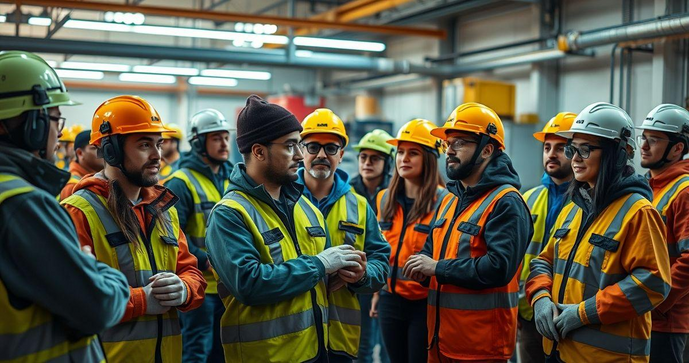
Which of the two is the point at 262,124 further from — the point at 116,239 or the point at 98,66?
the point at 98,66

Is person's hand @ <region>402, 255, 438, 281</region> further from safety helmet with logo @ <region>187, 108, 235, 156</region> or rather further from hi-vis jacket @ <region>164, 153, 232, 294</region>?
safety helmet with logo @ <region>187, 108, 235, 156</region>

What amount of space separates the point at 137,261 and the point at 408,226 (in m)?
1.99

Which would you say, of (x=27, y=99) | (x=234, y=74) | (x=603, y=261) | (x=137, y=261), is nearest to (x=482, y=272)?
(x=603, y=261)

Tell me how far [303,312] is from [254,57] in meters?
9.05

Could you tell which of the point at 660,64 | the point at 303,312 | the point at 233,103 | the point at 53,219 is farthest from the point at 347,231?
the point at 233,103

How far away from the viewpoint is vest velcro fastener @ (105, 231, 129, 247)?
9.02ft

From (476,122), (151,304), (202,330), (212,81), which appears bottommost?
(202,330)

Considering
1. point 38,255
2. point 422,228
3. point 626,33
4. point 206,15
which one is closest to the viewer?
point 38,255

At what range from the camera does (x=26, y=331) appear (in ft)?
6.42

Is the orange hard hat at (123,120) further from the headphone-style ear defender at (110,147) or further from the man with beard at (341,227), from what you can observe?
the man with beard at (341,227)

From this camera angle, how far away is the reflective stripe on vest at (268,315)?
2779 mm

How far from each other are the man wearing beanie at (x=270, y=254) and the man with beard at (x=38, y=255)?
0.65 m

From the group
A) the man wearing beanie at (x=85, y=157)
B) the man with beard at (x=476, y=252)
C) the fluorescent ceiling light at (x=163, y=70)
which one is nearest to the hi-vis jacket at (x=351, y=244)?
the man with beard at (x=476, y=252)

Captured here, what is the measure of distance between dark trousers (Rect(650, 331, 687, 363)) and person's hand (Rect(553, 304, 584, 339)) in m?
0.89
